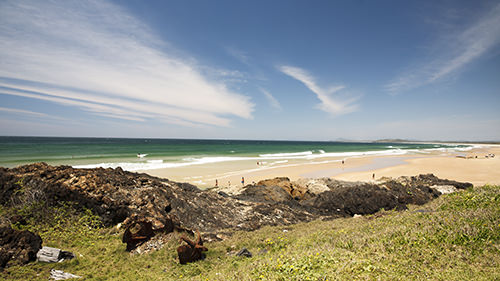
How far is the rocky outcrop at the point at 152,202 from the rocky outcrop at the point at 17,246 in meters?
1.92

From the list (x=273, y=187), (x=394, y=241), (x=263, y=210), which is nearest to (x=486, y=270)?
(x=394, y=241)

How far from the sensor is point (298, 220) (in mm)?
11867

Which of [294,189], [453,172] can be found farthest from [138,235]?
[453,172]

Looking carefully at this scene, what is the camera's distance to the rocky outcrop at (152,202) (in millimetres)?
8625

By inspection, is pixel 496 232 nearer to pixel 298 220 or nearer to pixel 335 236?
pixel 335 236

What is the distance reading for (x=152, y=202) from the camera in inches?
388

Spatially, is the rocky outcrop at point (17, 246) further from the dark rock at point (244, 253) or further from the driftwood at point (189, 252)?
the dark rock at point (244, 253)

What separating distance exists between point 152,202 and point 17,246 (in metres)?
4.28

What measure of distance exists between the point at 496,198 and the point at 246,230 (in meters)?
10.4

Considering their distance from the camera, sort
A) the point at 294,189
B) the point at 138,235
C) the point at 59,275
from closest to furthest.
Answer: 1. the point at 59,275
2. the point at 138,235
3. the point at 294,189

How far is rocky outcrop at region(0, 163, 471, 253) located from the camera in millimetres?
8625

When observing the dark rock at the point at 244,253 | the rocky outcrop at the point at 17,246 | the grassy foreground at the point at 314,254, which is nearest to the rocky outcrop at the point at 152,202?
the grassy foreground at the point at 314,254

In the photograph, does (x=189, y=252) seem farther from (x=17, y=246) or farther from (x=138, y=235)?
(x=17, y=246)

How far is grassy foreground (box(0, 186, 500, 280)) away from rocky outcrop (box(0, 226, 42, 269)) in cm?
29
